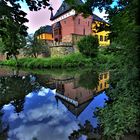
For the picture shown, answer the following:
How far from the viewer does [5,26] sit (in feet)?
25.5

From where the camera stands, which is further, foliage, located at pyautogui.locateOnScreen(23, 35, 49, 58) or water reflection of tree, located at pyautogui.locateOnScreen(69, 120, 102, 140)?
foliage, located at pyautogui.locateOnScreen(23, 35, 49, 58)

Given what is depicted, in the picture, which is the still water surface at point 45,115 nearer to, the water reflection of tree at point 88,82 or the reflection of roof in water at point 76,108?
the reflection of roof in water at point 76,108

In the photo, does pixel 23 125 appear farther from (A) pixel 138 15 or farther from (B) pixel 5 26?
(A) pixel 138 15

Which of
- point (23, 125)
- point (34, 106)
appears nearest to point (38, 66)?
point (34, 106)

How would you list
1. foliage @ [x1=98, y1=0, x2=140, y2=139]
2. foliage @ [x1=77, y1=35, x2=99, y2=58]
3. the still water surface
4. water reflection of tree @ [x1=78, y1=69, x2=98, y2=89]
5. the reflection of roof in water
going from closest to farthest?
foliage @ [x1=98, y1=0, x2=140, y2=139], the still water surface, the reflection of roof in water, water reflection of tree @ [x1=78, y1=69, x2=98, y2=89], foliage @ [x1=77, y1=35, x2=99, y2=58]

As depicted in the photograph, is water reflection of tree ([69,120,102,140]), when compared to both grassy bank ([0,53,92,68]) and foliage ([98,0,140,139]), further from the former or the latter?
grassy bank ([0,53,92,68])

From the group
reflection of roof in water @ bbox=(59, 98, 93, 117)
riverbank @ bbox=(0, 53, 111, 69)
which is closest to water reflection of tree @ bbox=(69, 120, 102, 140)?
reflection of roof in water @ bbox=(59, 98, 93, 117)

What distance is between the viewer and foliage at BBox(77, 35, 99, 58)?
3519cm

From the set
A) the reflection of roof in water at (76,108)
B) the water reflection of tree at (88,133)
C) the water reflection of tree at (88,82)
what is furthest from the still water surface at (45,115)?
the water reflection of tree at (88,82)

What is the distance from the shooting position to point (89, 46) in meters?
35.3

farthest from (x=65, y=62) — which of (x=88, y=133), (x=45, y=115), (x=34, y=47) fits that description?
(x=88, y=133)

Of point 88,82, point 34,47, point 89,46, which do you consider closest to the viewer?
point 88,82

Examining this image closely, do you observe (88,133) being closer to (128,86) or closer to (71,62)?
(128,86)

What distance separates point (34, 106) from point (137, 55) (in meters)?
5.83
